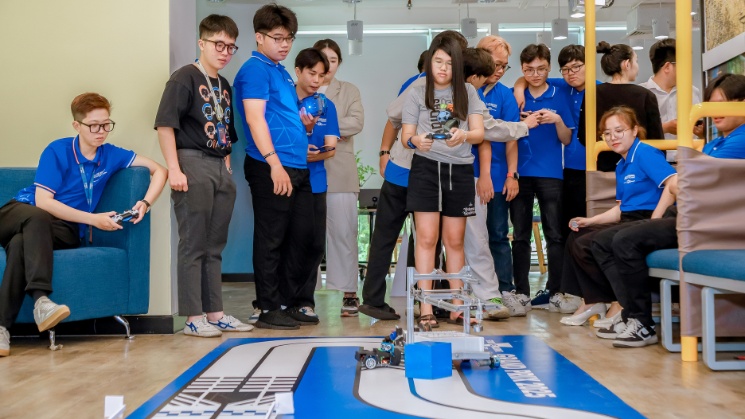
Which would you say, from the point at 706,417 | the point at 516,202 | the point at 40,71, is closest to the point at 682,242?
the point at 706,417

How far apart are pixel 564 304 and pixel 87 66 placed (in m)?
2.68

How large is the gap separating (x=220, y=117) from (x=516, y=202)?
1705mm

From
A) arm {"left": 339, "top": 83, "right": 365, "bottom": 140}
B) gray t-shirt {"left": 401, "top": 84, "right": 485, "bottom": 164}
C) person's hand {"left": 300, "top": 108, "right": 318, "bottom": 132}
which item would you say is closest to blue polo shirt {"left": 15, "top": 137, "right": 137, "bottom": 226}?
person's hand {"left": 300, "top": 108, "right": 318, "bottom": 132}

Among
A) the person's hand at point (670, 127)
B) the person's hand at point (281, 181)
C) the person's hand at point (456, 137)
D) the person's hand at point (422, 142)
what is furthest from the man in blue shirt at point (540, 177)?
the person's hand at point (281, 181)

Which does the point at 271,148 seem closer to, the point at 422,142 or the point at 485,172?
the point at 422,142

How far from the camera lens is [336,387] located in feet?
7.39

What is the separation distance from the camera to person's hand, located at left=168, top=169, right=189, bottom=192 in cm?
333

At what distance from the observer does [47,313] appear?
298 centimetres

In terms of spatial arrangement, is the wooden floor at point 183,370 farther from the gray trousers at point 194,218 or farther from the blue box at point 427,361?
the blue box at point 427,361

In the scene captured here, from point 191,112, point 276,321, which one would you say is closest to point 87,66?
point 191,112

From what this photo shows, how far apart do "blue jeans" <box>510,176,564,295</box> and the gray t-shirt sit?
90 cm

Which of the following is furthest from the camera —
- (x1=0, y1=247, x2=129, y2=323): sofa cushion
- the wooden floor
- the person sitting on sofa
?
(x1=0, y1=247, x2=129, y2=323): sofa cushion

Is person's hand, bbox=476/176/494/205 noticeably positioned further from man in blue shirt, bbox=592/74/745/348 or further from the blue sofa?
the blue sofa

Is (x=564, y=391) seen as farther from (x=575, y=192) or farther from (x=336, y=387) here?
(x=575, y=192)
